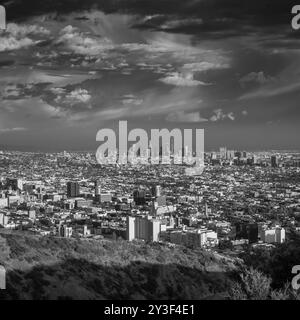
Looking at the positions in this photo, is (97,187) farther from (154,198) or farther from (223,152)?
(223,152)

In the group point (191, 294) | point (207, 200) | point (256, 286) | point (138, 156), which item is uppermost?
point (138, 156)

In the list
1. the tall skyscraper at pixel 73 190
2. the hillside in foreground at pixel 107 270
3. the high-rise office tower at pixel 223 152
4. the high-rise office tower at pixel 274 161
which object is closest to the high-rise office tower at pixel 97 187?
the tall skyscraper at pixel 73 190

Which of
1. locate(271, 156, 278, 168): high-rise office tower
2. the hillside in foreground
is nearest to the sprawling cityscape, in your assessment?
locate(271, 156, 278, 168): high-rise office tower

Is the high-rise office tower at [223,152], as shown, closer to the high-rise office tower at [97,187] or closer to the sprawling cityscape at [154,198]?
the sprawling cityscape at [154,198]

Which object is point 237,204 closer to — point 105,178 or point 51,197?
point 105,178

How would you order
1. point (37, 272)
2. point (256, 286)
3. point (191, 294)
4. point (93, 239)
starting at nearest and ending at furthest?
point (256, 286) < point (37, 272) < point (191, 294) < point (93, 239)

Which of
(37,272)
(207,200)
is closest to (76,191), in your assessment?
(207,200)

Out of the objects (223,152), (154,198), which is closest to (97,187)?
(154,198)

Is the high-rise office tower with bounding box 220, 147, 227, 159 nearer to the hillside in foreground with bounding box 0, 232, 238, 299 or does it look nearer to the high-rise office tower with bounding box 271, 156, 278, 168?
the high-rise office tower with bounding box 271, 156, 278, 168
